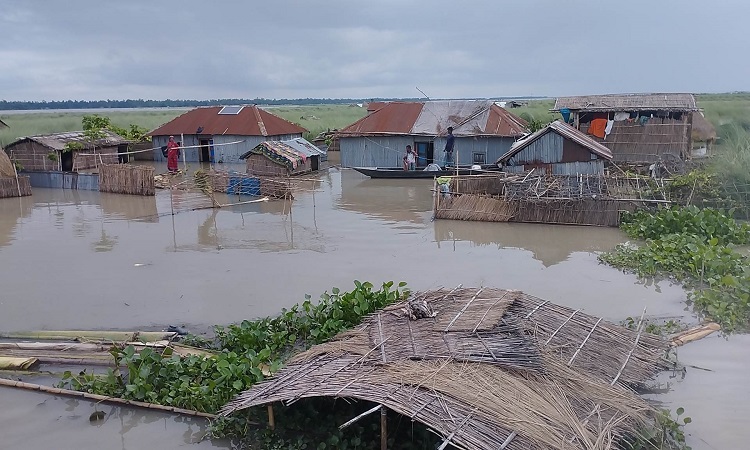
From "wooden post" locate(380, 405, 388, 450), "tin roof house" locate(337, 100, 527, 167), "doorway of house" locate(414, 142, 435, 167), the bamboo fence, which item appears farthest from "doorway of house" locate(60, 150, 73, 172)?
"wooden post" locate(380, 405, 388, 450)

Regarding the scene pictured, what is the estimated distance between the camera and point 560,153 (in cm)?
1762

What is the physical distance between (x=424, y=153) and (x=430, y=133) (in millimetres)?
979

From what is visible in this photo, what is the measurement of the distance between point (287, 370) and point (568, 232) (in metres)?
10.5

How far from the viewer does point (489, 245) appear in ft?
47.5

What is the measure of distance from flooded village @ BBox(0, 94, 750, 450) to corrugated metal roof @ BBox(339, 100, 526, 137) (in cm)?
29

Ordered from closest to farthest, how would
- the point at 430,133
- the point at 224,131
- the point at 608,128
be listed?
the point at 608,128, the point at 430,133, the point at 224,131

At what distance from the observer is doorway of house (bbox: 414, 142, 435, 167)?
84.3 ft

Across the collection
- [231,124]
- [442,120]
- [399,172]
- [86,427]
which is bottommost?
[86,427]

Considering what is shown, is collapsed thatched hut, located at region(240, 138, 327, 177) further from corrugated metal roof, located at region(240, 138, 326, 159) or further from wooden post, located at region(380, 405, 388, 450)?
wooden post, located at region(380, 405, 388, 450)

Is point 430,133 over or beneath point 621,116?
beneath

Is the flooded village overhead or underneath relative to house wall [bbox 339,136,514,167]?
underneath

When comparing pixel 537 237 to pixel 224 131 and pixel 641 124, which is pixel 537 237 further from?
pixel 224 131

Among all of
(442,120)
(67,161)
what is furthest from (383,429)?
(67,161)

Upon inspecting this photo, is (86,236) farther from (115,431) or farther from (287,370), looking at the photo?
(287,370)
